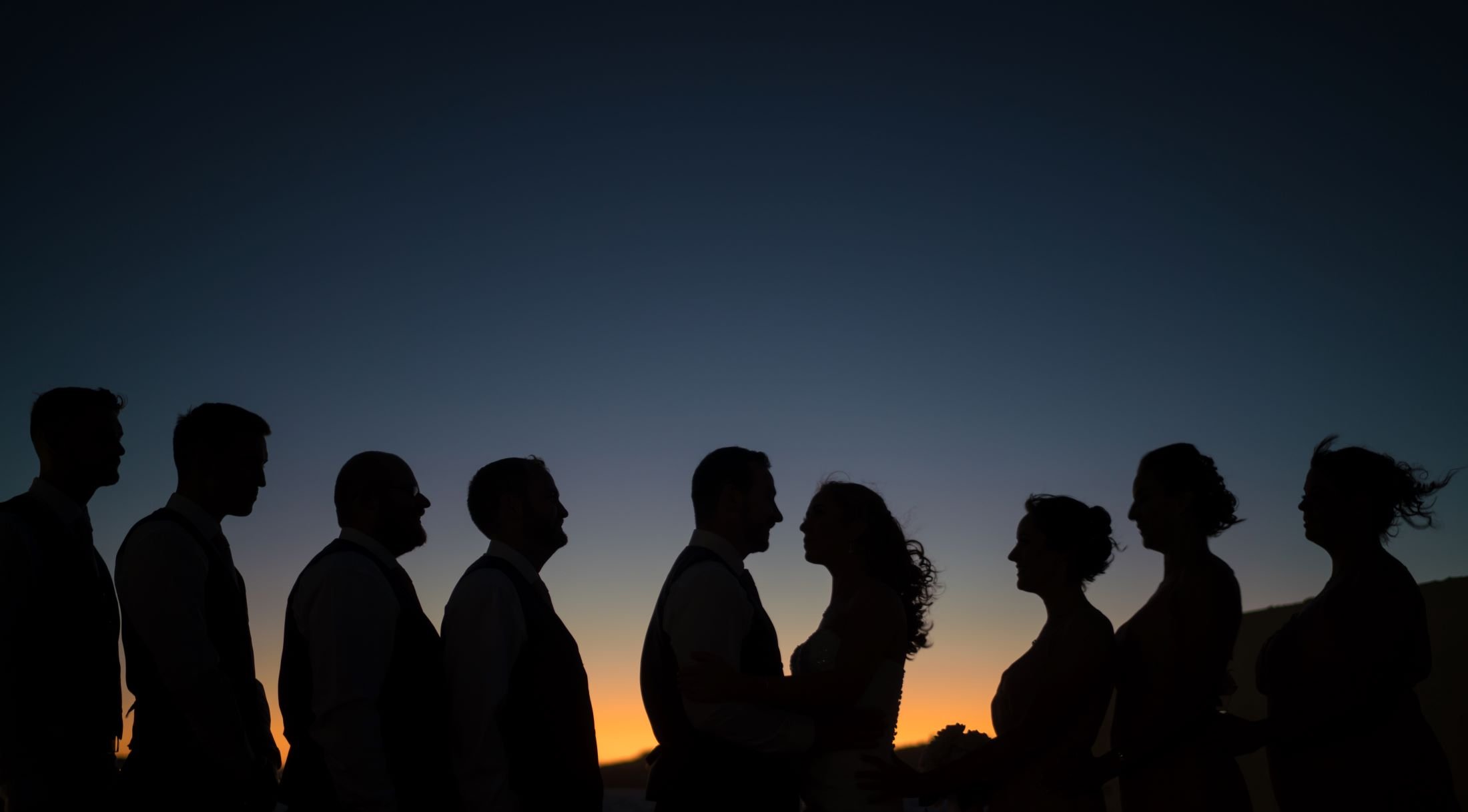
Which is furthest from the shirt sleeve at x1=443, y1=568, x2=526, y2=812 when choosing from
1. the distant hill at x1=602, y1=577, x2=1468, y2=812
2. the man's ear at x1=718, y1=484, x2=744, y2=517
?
the distant hill at x1=602, y1=577, x2=1468, y2=812

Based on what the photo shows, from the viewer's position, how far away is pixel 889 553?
5.71 m

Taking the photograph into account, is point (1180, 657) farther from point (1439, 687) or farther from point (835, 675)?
point (1439, 687)

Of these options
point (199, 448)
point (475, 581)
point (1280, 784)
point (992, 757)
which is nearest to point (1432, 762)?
point (1280, 784)

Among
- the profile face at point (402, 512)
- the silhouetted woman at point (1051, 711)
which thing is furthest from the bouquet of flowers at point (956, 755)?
the profile face at point (402, 512)

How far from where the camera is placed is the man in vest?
4688 mm

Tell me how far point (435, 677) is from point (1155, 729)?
144 inches

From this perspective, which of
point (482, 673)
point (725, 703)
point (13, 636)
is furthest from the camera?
point (482, 673)

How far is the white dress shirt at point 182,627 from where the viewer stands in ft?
14.8

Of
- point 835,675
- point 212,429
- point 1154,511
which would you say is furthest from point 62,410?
point 1154,511

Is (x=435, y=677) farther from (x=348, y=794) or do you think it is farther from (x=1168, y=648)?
(x=1168, y=648)

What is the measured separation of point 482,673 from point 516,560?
0.67 m

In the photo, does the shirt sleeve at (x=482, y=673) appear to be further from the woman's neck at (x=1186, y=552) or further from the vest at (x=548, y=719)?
the woman's neck at (x=1186, y=552)

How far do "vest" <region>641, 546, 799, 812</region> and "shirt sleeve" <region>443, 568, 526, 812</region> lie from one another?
0.68 metres

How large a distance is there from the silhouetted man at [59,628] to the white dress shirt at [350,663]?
3.19 feet
